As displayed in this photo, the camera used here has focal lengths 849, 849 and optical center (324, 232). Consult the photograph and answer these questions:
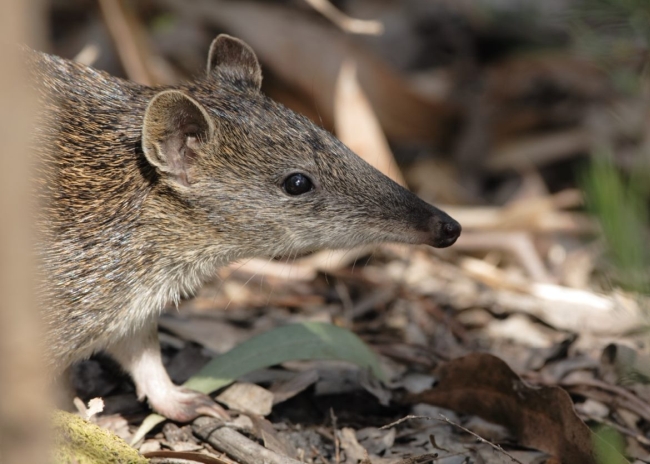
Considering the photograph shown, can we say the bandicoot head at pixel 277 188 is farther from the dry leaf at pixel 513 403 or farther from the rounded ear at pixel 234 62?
the dry leaf at pixel 513 403

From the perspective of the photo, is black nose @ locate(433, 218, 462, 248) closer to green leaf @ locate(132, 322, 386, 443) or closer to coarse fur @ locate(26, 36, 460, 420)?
coarse fur @ locate(26, 36, 460, 420)

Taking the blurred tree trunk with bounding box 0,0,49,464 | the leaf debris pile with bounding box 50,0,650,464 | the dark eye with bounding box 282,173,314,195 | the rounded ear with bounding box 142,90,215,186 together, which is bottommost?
the leaf debris pile with bounding box 50,0,650,464

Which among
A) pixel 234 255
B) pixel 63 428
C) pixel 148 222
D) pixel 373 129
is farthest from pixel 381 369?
pixel 373 129

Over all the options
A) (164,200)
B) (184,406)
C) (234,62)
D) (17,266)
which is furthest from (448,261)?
(17,266)

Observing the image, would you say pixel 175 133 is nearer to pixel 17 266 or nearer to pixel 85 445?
pixel 85 445

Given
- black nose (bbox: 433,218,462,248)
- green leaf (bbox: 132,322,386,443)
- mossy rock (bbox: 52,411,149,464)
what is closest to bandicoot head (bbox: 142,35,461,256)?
black nose (bbox: 433,218,462,248)

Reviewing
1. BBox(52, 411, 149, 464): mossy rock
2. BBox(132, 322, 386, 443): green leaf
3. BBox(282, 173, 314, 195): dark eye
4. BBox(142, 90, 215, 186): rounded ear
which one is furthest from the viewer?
BBox(132, 322, 386, 443): green leaf
